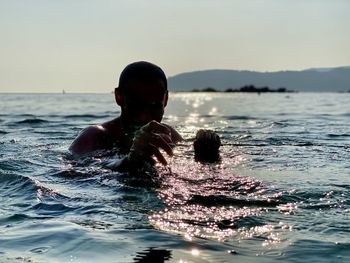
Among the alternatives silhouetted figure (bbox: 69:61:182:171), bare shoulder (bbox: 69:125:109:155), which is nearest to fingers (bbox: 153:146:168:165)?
silhouetted figure (bbox: 69:61:182:171)

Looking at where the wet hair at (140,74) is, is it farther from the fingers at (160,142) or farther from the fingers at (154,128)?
the fingers at (160,142)

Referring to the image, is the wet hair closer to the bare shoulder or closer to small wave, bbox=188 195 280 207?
the bare shoulder

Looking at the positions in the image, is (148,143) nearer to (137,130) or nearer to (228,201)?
(228,201)

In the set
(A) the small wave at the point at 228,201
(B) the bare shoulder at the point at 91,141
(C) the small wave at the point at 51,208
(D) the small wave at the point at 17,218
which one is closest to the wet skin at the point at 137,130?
(B) the bare shoulder at the point at 91,141

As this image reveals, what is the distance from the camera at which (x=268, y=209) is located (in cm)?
362

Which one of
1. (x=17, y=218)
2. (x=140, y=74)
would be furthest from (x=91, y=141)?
(x=17, y=218)

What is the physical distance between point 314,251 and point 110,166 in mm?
2620

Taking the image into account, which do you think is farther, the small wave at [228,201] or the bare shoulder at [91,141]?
the bare shoulder at [91,141]

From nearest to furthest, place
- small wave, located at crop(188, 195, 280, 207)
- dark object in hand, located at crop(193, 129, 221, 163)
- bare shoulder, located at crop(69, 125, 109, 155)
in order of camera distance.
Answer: small wave, located at crop(188, 195, 280, 207)
dark object in hand, located at crop(193, 129, 221, 163)
bare shoulder, located at crop(69, 125, 109, 155)

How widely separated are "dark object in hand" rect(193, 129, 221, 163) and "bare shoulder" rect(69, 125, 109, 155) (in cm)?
105

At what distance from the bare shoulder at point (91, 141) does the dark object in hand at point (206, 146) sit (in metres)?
1.05

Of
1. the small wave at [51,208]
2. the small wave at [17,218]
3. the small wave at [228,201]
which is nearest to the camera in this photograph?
the small wave at [17,218]

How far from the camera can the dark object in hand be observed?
19.4ft

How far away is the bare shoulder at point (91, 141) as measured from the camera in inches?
244
